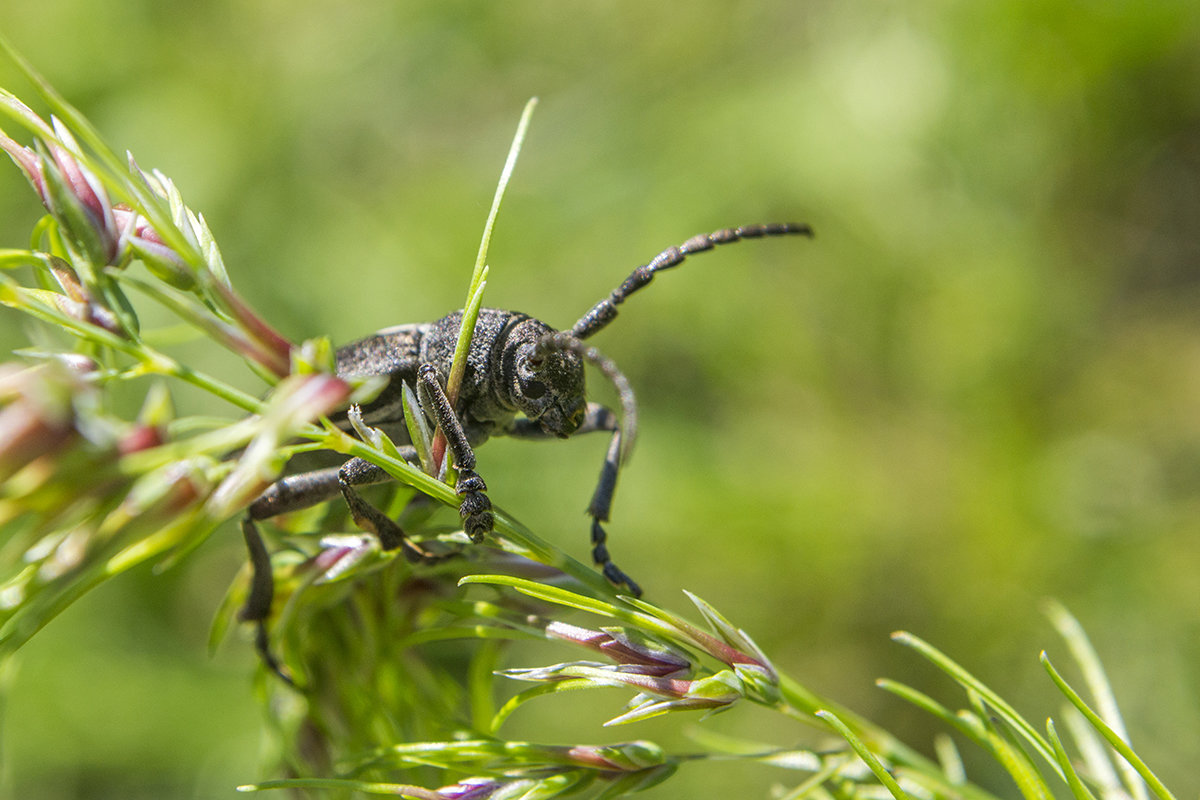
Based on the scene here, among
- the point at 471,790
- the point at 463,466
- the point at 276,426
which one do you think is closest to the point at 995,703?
the point at 471,790

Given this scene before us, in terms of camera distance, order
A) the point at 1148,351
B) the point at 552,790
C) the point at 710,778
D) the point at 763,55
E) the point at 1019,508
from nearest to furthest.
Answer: the point at 552,790, the point at 710,778, the point at 1019,508, the point at 1148,351, the point at 763,55

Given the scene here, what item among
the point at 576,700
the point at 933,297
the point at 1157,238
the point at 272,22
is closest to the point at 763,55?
the point at 933,297

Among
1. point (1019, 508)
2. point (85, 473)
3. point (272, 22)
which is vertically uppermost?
point (272, 22)

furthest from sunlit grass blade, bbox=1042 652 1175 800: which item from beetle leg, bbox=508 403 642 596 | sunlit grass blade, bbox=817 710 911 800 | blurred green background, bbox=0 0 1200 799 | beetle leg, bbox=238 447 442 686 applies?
blurred green background, bbox=0 0 1200 799

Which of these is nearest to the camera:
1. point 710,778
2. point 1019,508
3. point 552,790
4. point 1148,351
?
point 552,790

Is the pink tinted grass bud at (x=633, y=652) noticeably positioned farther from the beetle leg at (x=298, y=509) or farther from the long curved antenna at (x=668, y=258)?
the long curved antenna at (x=668, y=258)

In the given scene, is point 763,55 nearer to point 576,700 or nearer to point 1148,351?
point 1148,351

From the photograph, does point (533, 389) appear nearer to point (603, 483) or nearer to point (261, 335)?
point (603, 483)
